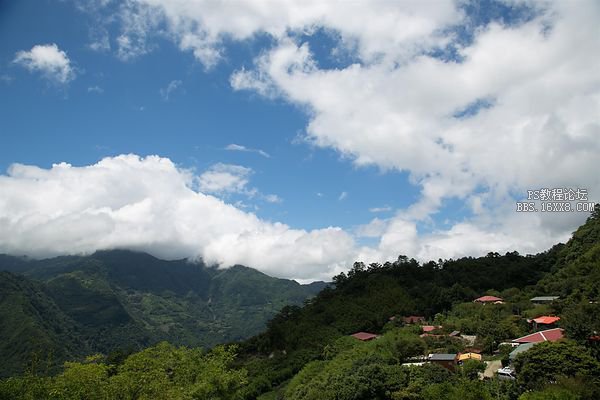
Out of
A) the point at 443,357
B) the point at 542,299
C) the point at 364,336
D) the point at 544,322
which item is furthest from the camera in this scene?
the point at 364,336

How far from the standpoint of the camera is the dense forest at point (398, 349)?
30253 mm

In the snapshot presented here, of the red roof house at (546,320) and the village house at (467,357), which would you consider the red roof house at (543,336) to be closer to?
the village house at (467,357)

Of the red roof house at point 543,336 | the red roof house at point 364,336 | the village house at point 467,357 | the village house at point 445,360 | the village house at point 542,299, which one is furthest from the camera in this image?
the red roof house at point 364,336

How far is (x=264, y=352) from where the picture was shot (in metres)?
90.3

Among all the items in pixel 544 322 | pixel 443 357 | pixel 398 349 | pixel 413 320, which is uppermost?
pixel 544 322

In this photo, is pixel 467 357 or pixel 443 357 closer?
pixel 443 357

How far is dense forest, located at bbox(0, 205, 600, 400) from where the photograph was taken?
3025 cm

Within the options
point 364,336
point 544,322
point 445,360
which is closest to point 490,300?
point 544,322

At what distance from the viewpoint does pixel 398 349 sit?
53.1 metres

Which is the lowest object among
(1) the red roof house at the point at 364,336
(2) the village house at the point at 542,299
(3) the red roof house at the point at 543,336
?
(1) the red roof house at the point at 364,336

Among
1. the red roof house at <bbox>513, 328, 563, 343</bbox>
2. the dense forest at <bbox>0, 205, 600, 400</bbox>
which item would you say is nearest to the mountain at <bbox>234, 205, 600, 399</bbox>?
the dense forest at <bbox>0, 205, 600, 400</bbox>

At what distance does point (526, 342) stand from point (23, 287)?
21473 centimetres

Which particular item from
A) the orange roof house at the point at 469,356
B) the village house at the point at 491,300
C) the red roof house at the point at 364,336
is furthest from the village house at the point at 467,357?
the village house at the point at 491,300

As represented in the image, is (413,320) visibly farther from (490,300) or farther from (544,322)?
(544,322)
